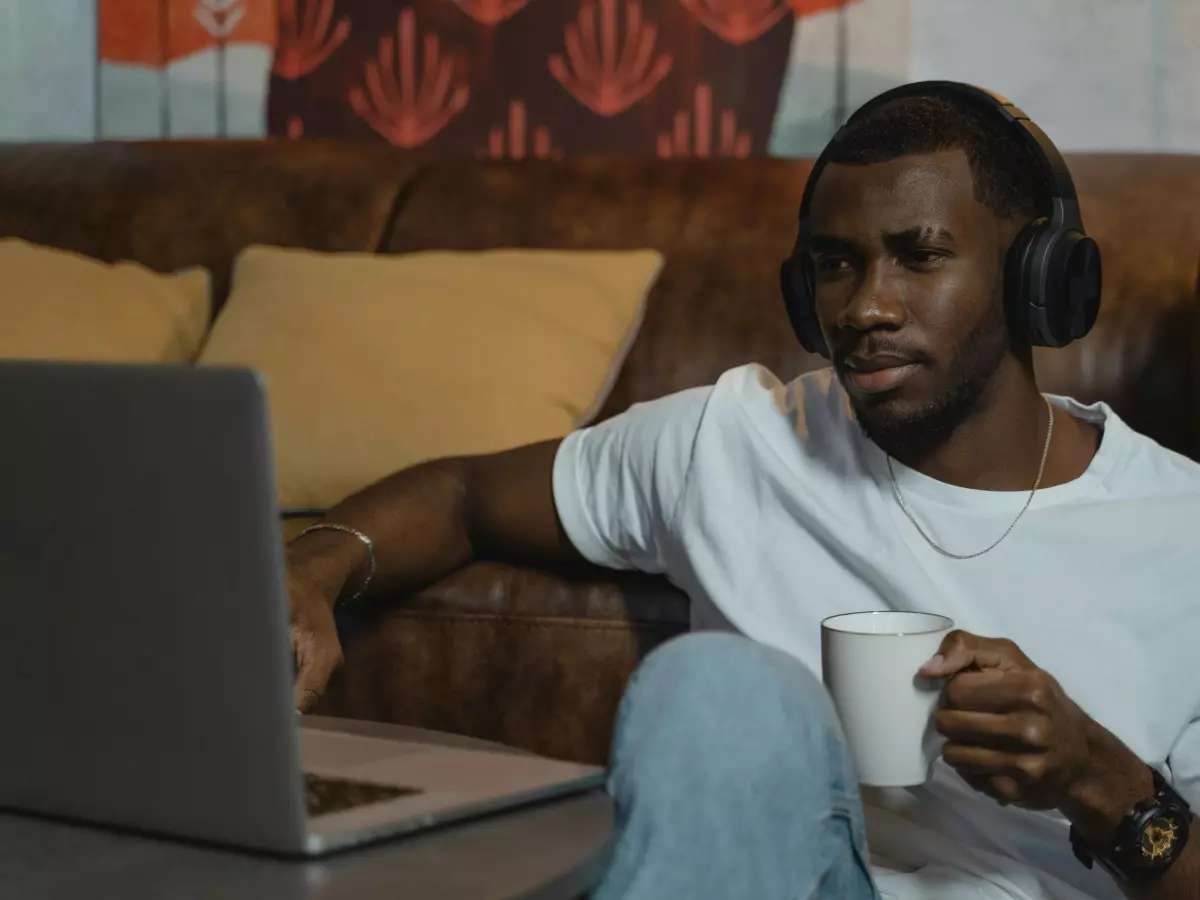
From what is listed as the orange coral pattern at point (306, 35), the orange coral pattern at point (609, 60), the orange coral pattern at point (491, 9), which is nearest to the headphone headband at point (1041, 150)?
the orange coral pattern at point (609, 60)

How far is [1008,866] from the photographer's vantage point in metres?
1.17

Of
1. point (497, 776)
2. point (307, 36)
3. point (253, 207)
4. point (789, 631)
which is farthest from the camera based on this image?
point (307, 36)

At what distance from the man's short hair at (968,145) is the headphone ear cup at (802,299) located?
4.1 inches

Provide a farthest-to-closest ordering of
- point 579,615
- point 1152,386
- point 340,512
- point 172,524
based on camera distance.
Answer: point 1152,386
point 579,615
point 340,512
point 172,524

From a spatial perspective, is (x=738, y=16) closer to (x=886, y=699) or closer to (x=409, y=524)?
(x=409, y=524)

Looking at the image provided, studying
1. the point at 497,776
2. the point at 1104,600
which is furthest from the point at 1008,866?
the point at 497,776

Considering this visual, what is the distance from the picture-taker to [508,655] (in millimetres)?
1628

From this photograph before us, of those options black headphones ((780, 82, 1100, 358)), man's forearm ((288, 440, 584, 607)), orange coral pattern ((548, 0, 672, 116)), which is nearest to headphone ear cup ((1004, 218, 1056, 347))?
black headphones ((780, 82, 1100, 358))

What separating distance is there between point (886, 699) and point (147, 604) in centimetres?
44

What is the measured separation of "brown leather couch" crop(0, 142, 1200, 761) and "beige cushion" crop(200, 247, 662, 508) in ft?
0.33

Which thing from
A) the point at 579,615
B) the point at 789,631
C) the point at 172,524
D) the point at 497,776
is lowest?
the point at 579,615

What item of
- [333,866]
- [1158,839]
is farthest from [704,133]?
[333,866]

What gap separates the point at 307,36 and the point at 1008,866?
2.05 m

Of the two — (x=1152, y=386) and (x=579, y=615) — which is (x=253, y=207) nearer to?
(x=579, y=615)
